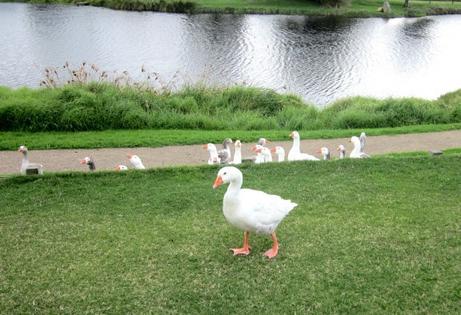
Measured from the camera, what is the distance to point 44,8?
2005 inches

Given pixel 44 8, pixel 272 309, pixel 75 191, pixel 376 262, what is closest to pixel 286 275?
pixel 272 309

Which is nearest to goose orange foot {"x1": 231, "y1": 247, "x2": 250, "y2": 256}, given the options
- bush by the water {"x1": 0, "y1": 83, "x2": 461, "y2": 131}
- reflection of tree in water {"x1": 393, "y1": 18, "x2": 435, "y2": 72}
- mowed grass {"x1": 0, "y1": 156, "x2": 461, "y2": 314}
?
Answer: mowed grass {"x1": 0, "y1": 156, "x2": 461, "y2": 314}

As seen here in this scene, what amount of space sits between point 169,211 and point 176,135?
283 inches

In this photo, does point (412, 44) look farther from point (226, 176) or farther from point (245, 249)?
point (226, 176)

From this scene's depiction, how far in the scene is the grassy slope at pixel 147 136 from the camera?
1539cm

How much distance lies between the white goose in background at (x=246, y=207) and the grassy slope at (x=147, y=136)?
27.5 feet

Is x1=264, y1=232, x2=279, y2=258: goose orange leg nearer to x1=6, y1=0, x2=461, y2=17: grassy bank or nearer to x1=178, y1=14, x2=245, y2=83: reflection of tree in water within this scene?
x1=178, y1=14, x2=245, y2=83: reflection of tree in water

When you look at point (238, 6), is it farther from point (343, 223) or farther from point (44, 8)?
point (343, 223)

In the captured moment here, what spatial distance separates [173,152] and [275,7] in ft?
155

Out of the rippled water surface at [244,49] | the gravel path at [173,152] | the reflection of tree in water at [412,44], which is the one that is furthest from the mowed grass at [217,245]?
the reflection of tree in water at [412,44]

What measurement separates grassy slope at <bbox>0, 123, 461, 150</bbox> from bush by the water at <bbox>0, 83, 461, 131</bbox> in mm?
699

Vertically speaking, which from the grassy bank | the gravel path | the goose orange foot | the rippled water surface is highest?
the grassy bank

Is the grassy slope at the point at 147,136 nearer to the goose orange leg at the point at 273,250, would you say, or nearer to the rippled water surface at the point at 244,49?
the goose orange leg at the point at 273,250

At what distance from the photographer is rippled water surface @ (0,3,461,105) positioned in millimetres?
30284
